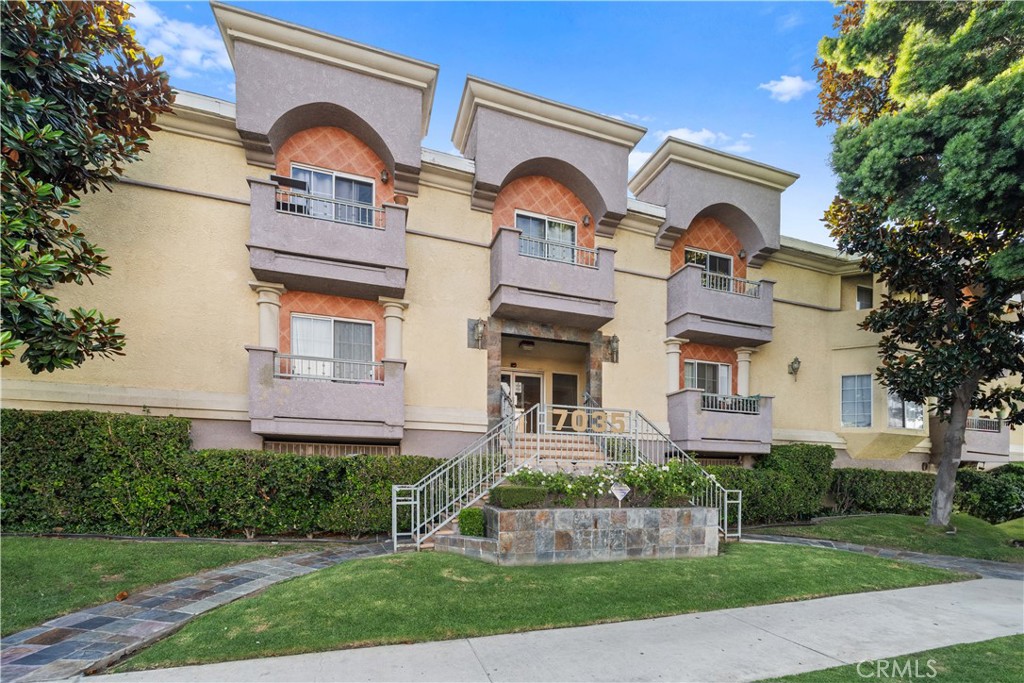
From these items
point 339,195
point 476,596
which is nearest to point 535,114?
point 339,195

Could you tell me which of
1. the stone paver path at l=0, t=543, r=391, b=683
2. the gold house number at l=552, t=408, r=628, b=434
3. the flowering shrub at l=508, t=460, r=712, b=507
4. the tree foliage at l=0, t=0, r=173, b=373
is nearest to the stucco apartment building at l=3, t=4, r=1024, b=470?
the gold house number at l=552, t=408, r=628, b=434

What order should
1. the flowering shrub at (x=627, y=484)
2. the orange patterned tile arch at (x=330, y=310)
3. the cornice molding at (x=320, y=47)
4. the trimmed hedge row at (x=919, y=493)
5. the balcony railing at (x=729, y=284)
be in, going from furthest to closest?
the trimmed hedge row at (x=919, y=493)
the balcony railing at (x=729, y=284)
the orange patterned tile arch at (x=330, y=310)
the cornice molding at (x=320, y=47)
the flowering shrub at (x=627, y=484)

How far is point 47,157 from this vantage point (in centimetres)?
623

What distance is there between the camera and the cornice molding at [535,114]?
39.4ft

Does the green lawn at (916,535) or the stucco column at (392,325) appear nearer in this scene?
the green lawn at (916,535)

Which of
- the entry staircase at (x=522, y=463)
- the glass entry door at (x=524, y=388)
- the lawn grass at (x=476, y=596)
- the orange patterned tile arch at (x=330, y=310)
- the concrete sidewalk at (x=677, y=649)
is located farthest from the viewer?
the glass entry door at (x=524, y=388)

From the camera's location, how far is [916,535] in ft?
36.4

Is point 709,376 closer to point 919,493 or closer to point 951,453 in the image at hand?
point 951,453

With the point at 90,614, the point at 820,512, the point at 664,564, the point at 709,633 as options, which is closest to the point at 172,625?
the point at 90,614

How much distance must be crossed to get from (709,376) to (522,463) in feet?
25.1

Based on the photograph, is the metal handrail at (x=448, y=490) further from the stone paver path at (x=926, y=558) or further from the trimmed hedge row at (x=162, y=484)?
the stone paver path at (x=926, y=558)

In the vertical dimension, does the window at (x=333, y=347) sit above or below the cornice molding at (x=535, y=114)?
below

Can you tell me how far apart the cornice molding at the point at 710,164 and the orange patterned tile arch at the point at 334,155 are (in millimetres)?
7882

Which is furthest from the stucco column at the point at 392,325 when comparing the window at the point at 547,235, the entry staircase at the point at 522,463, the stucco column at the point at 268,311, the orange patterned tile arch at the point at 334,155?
the window at the point at 547,235
